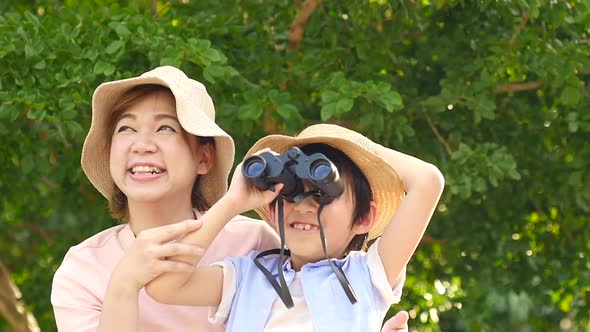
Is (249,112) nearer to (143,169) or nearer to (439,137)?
(439,137)

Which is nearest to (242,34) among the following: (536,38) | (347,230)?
(536,38)

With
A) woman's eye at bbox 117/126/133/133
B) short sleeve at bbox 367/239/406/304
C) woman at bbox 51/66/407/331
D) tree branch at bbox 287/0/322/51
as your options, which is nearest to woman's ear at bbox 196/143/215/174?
woman at bbox 51/66/407/331

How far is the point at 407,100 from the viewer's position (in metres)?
5.59

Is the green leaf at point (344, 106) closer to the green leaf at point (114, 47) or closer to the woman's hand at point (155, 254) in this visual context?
the green leaf at point (114, 47)

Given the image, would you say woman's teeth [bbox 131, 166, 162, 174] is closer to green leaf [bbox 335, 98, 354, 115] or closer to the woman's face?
the woman's face

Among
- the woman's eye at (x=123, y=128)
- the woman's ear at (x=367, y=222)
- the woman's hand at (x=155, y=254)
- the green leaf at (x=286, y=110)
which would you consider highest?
the woman's eye at (x=123, y=128)

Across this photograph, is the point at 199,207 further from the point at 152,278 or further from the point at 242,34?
the point at 242,34

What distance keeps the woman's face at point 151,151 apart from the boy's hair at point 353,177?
1.24 feet

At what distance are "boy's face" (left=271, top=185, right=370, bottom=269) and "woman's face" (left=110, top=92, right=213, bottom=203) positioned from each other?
35 cm

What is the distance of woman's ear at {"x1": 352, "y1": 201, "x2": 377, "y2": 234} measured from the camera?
3605 mm

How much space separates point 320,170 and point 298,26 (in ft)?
8.39

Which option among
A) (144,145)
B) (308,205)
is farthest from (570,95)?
(144,145)

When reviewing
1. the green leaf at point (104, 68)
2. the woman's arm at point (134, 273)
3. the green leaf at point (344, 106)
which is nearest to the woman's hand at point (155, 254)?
the woman's arm at point (134, 273)

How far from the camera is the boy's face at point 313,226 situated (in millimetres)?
3453
